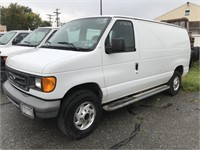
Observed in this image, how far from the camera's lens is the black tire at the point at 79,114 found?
10.1 feet

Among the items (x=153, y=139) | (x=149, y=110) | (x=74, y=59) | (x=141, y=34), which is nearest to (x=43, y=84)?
(x=74, y=59)

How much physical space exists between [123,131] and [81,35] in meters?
1.93

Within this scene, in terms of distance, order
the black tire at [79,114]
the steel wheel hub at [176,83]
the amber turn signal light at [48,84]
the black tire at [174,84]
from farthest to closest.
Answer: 1. the steel wheel hub at [176,83]
2. the black tire at [174,84]
3. the black tire at [79,114]
4. the amber turn signal light at [48,84]

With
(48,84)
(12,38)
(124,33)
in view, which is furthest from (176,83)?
(12,38)

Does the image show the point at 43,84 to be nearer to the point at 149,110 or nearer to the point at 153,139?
the point at 153,139

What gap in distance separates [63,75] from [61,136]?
1154 millimetres

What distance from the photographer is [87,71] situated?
3238 millimetres

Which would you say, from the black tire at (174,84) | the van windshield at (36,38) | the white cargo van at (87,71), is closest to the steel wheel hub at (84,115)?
the white cargo van at (87,71)

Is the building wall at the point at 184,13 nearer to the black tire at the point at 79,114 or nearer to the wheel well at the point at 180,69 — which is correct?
the wheel well at the point at 180,69

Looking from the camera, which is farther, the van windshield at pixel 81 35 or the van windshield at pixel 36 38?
the van windshield at pixel 36 38

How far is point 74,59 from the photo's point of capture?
120 inches

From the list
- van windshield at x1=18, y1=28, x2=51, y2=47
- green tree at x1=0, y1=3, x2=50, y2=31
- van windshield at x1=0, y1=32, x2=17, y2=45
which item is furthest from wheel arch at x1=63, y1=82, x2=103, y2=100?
green tree at x1=0, y1=3, x2=50, y2=31

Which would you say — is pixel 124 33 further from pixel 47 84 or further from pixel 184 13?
pixel 184 13

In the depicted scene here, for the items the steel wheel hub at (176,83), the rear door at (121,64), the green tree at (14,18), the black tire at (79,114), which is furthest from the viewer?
the green tree at (14,18)
